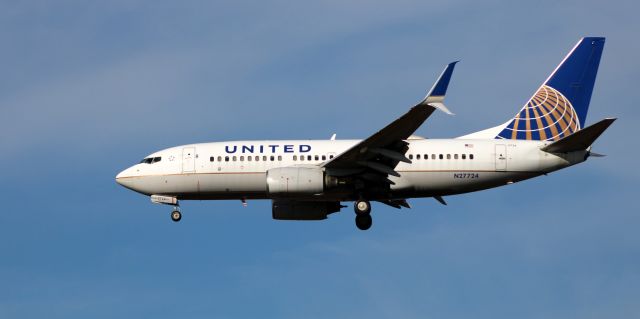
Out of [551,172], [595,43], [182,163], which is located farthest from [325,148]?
[595,43]

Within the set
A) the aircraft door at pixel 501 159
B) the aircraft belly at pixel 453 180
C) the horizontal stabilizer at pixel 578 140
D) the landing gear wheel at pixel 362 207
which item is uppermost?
the horizontal stabilizer at pixel 578 140

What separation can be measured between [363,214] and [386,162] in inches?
98.0

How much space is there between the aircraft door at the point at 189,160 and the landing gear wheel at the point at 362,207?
21.5 ft

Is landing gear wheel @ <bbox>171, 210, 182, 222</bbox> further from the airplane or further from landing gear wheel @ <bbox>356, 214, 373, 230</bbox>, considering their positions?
landing gear wheel @ <bbox>356, 214, 373, 230</bbox>

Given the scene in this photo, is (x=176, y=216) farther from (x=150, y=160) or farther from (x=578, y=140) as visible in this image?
(x=578, y=140)

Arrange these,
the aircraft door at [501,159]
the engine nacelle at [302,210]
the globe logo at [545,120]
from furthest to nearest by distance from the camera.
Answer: the engine nacelle at [302,210], the globe logo at [545,120], the aircraft door at [501,159]

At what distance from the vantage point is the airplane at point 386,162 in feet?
130

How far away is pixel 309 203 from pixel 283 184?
163 inches

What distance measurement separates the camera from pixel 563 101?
143 feet

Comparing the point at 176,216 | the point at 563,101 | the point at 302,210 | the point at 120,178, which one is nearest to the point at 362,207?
the point at 302,210

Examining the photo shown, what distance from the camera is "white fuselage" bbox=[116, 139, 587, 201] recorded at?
40344mm

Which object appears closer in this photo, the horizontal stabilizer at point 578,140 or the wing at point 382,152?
the wing at point 382,152

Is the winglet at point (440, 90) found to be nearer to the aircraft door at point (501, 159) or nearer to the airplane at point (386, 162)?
the airplane at point (386, 162)

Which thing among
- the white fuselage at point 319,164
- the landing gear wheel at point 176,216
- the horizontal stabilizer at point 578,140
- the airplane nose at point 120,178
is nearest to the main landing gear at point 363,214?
the white fuselage at point 319,164
